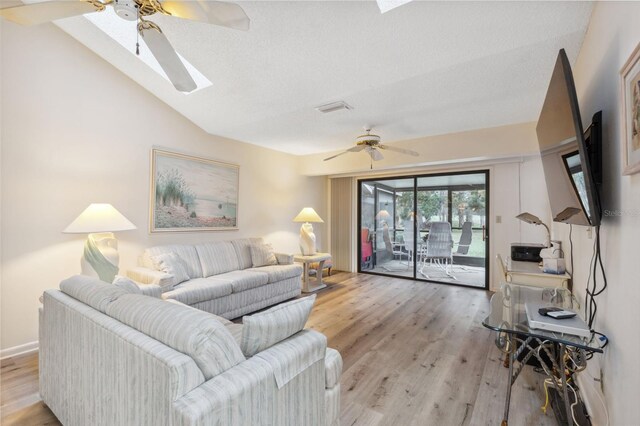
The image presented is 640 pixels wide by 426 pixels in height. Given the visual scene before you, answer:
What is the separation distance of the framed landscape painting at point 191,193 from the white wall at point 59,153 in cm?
12

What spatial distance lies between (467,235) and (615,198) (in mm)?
3756

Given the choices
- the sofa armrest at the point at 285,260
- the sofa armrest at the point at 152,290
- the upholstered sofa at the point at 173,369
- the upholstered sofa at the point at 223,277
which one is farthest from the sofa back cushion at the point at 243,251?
the upholstered sofa at the point at 173,369

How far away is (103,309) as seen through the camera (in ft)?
4.50

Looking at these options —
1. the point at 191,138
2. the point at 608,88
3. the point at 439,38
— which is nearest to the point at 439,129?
the point at 439,38

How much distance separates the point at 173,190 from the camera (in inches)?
141

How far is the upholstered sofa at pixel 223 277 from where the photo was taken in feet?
9.40

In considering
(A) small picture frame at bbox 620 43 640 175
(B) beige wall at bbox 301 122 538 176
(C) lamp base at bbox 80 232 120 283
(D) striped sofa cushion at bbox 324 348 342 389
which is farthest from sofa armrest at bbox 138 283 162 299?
(B) beige wall at bbox 301 122 538 176

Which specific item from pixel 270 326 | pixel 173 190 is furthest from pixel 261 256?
pixel 270 326

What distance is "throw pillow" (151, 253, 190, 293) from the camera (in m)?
3.03

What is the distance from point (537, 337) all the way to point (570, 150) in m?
0.95

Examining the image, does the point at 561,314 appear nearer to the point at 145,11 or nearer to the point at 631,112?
the point at 631,112

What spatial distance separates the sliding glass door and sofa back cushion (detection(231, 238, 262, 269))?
8.87 ft

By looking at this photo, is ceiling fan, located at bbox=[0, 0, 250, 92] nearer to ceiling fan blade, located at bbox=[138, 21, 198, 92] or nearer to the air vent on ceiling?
ceiling fan blade, located at bbox=[138, 21, 198, 92]

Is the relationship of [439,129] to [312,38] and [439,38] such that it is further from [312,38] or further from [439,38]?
[312,38]
